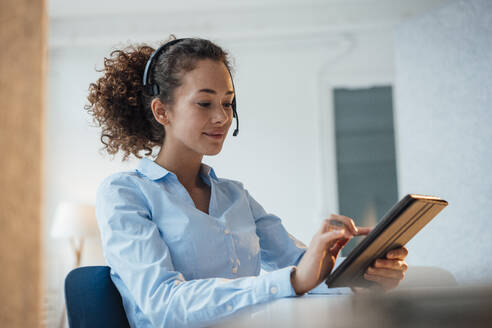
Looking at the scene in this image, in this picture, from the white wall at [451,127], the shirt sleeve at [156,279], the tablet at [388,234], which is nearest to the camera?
the tablet at [388,234]

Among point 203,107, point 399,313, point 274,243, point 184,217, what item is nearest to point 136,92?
point 203,107

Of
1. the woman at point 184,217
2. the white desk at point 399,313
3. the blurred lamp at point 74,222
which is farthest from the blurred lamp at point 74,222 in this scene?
the white desk at point 399,313

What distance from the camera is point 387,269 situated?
3.25 feet

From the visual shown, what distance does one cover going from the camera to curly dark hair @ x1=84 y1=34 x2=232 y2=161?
4.41 feet

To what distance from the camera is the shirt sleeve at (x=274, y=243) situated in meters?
1.40

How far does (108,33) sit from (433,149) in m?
3.42

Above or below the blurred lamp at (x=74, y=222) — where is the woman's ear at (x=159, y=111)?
above

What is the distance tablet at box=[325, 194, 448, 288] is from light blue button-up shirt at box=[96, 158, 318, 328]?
106mm

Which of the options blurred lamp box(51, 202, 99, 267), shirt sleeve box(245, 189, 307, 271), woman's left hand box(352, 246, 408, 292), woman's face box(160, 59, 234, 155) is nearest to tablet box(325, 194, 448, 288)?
woman's left hand box(352, 246, 408, 292)

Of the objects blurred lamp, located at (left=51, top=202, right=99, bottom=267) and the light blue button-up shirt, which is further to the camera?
blurred lamp, located at (left=51, top=202, right=99, bottom=267)

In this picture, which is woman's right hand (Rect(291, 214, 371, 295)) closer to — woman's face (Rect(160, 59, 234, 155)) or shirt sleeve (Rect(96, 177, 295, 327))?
shirt sleeve (Rect(96, 177, 295, 327))

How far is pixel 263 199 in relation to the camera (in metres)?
4.73

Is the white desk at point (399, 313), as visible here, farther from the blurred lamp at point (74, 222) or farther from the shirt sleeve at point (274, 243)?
the blurred lamp at point (74, 222)

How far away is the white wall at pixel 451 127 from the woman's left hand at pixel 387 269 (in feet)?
4.10
